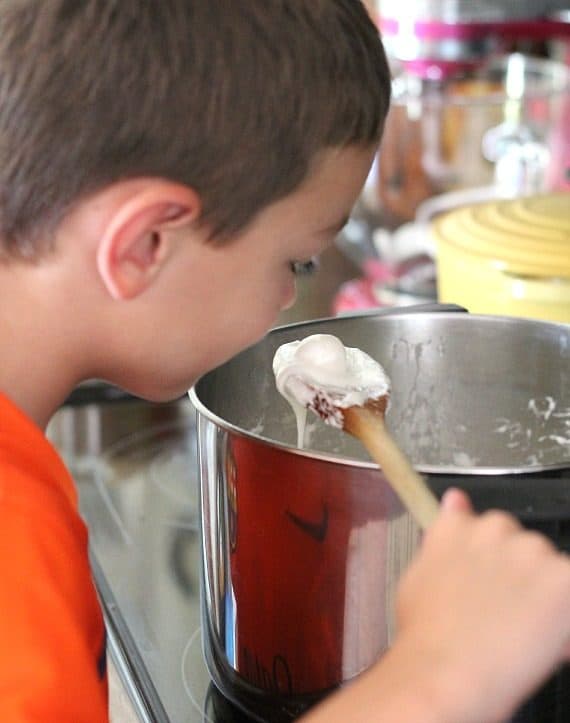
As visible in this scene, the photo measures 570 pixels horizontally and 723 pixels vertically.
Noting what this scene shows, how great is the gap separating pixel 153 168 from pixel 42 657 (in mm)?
228

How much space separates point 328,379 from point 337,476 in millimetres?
102

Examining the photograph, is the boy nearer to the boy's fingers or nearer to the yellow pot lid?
the boy's fingers

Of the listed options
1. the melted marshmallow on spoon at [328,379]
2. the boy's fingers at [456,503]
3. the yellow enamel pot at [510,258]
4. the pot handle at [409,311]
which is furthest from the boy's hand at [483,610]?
the yellow enamel pot at [510,258]

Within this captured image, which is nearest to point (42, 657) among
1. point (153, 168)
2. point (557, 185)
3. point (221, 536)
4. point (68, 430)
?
point (221, 536)

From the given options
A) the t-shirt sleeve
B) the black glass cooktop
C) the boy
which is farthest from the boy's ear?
the black glass cooktop

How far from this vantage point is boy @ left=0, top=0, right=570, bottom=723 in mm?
484

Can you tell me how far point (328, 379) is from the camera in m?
0.63

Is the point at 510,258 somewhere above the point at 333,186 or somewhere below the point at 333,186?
below

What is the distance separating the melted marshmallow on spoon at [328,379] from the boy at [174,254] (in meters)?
0.03

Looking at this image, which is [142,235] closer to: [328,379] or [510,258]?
[328,379]

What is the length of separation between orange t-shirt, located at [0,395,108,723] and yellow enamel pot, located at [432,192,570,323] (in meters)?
0.39

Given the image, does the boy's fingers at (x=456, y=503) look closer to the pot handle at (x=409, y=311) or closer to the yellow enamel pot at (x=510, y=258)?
the pot handle at (x=409, y=311)

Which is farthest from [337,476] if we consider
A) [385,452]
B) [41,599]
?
[41,599]

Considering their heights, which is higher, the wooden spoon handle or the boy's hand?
the wooden spoon handle
